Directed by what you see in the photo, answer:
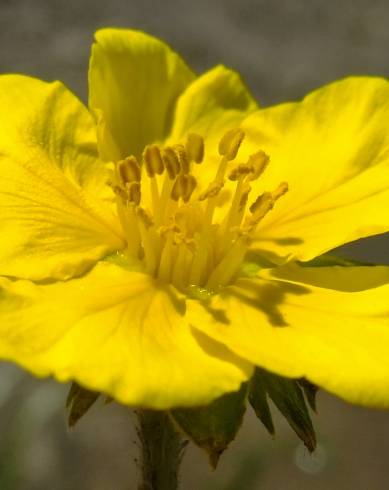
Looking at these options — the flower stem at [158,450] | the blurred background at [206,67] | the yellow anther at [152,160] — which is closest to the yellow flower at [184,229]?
the yellow anther at [152,160]

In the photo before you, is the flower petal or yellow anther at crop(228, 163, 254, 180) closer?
yellow anther at crop(228, 163, 254, 180)

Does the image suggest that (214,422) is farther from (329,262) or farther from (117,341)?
(329,262)

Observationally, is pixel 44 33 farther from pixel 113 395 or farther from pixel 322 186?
pixel 113 395

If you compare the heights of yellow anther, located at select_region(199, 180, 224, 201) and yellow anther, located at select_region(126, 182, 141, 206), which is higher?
yellow anther, located at select_region(199, 180, 224, 201)

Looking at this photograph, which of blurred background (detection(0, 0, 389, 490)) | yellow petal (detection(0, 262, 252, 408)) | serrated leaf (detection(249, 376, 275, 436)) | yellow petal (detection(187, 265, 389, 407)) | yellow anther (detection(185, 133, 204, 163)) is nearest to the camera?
yellow petal (detection(0, 262, 252, 408))

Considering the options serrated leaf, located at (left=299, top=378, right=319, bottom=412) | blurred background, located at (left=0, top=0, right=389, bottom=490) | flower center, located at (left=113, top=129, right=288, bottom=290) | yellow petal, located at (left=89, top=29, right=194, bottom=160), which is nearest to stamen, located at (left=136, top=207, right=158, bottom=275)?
flower center, located at (left=113, top=129, right=288, bottom=290)

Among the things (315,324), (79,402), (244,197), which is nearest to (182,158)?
(244,197)

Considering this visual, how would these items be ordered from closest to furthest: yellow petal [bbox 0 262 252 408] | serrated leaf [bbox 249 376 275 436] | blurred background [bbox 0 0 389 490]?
yellow petal [bbox 0 262 252 408] → serrated leaf [bbox 249 376 275 436] → blurred background [bbox 0 0 389 490]

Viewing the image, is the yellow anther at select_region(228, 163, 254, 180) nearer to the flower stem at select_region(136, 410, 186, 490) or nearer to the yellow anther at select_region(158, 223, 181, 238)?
the yellow anther at select_region(158, 223, 181, 238)

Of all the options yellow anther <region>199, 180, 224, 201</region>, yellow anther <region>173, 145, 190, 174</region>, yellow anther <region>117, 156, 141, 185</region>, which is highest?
yellow anther <region>173, 145, 190, 174</region>
